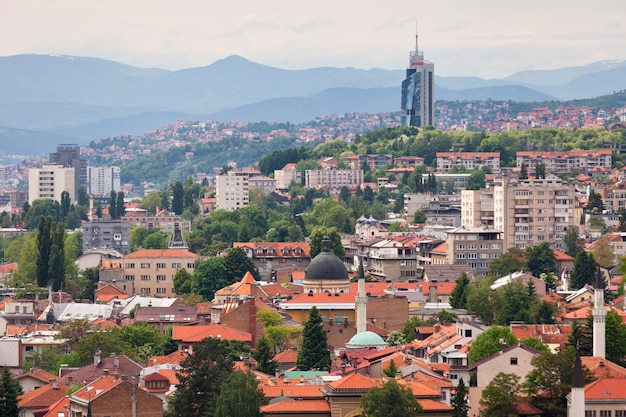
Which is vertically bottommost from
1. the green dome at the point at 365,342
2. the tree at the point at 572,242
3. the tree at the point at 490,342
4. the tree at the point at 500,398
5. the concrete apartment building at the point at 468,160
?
the green dome at the point at 365,342

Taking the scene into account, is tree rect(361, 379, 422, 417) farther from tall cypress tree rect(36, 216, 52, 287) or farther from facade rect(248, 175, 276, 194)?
facade rect(248, 175, 276, 194)

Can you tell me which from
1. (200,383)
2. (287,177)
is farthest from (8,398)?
(287,177)

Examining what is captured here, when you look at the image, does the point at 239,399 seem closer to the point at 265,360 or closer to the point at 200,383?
the point at 200,383

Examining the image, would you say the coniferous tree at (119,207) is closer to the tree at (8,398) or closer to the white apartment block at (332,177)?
the white apartment block at (332,177)

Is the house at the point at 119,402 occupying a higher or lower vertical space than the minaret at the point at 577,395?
lower

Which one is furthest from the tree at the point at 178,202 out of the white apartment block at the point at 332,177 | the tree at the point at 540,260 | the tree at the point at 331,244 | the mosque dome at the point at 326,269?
the mosque dome at the point at 326,269

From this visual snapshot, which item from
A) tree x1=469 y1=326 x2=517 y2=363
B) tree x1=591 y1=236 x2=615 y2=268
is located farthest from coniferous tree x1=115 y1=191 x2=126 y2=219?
tree x1=469 y1=326 x2=517 y2=363
